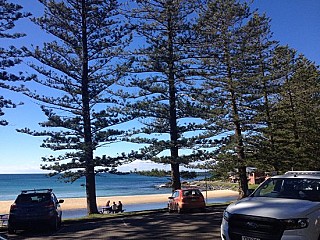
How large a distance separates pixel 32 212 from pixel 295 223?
9.85 m

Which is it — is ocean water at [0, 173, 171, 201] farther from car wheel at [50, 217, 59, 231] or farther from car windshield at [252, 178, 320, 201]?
car windshield at [252, 178, 320, 201]

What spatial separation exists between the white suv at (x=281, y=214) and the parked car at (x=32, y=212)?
833cm

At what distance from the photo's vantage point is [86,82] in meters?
23.5

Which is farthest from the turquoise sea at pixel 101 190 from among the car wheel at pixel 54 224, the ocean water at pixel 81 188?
the car wheel at pixel 54 224

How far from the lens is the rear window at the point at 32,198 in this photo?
1448 cm

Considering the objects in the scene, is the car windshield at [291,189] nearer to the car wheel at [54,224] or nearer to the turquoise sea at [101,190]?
the car wheel at [54,224]

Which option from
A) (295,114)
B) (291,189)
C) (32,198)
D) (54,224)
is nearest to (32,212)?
(32,198)

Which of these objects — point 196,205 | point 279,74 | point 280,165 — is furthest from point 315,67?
point 196,205

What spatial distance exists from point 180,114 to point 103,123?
5.26m

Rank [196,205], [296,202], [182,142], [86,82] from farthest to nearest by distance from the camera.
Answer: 1. [182,142]
2. [86,82]
3. [196,205]
4. [296,202]

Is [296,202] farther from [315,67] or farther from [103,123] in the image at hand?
[315,67]

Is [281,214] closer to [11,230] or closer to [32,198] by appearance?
[32,198]

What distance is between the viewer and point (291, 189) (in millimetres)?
8086

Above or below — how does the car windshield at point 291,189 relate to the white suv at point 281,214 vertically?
above
